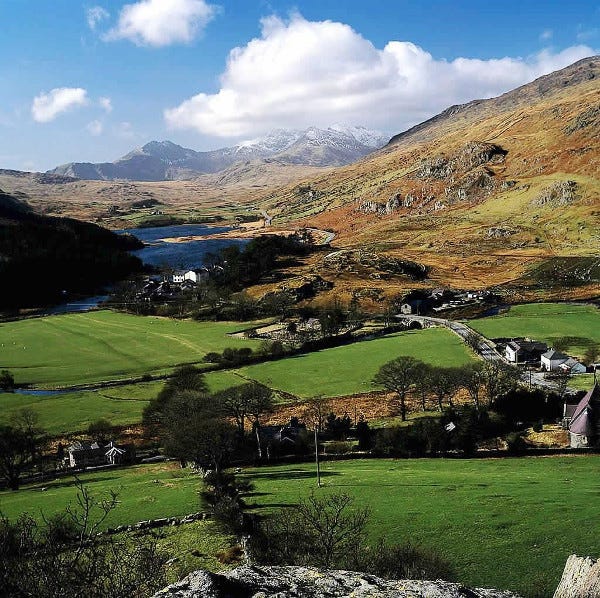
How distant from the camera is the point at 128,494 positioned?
126 feet

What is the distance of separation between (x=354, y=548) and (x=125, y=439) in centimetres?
4827

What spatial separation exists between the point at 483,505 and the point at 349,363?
61352 millimetres

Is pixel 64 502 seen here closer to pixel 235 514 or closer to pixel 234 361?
pixel 235 514

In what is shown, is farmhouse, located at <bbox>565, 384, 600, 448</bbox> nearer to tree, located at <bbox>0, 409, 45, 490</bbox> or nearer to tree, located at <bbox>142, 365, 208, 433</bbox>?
tree, located at <bbox>142, 365, 208, 433</bbox>

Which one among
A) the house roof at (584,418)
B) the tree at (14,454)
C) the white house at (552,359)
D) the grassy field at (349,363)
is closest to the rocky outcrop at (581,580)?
the house roof at (584,418)

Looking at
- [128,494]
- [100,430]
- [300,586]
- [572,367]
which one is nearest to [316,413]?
[100,430]

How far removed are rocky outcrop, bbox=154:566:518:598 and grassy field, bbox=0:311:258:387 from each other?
86432 millimetres

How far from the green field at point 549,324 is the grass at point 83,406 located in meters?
63.6

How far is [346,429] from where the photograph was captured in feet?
192

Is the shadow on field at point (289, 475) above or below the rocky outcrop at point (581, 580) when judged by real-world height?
below

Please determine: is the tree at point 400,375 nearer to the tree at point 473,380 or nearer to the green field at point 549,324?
the tree at point 473,380

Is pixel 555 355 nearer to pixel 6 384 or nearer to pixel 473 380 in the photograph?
pixel 473 380

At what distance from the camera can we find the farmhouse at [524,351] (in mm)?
85750

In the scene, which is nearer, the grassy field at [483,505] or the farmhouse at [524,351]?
the grassy field at [483,505]
